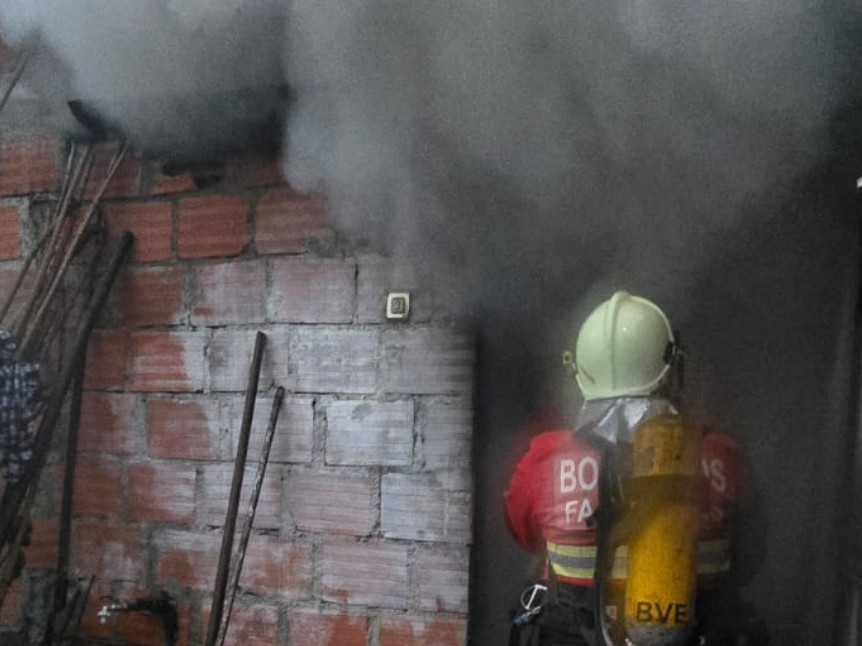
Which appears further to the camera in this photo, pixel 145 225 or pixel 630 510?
pixel 145 225

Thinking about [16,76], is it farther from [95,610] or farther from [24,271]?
[95,610]

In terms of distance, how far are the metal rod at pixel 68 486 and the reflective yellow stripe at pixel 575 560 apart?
1.59m

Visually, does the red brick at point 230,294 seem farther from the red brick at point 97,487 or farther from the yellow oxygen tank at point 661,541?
the yellow oxygen tank at point 661,541

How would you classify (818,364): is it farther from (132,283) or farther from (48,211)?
(48,211)

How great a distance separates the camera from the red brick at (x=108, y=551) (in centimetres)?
243

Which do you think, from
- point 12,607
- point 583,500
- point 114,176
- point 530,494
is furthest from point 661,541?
point 12,607

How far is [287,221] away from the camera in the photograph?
231 cm

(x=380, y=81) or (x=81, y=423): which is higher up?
(x=380, y=81)

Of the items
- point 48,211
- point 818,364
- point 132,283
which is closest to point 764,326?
point 818,364

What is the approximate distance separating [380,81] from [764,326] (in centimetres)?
117

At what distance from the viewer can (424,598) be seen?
212cm

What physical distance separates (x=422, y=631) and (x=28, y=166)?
1.97m

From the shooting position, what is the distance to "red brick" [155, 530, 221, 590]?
2332 millimetres

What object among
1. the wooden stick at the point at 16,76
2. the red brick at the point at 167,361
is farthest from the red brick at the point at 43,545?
the wooden stick at the point at 16,76
